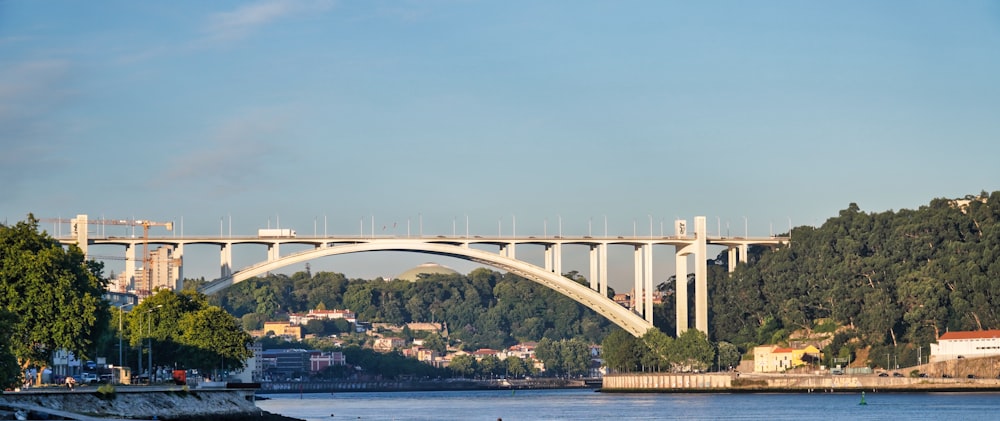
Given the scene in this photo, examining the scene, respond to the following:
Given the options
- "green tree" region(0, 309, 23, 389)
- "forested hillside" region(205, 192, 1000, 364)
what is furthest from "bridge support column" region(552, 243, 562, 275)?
"green tree" region(0, 309, 23, 389)

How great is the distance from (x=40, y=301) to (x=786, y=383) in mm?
65434

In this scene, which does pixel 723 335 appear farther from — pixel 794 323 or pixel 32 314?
pixel 32 314

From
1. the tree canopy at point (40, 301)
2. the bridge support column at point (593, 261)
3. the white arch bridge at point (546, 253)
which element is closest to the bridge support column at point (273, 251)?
the white arch bridge at point (546, 253)

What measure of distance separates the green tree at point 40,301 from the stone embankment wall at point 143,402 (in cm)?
534

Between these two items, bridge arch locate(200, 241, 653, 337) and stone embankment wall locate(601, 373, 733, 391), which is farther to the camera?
stone embankment wall locate(601, 373, 733, 391)

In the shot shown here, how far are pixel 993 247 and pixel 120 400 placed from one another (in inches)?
2888

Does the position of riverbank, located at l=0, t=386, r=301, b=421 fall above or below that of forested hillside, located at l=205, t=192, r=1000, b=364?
below

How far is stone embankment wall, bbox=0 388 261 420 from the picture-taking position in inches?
2199

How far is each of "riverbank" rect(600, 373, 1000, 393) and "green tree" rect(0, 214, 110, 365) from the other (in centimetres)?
6122

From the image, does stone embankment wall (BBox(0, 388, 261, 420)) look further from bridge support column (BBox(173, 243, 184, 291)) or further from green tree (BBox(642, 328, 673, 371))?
green tree (BBox(642, 328, 673, 371))

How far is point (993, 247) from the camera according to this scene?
117 meters

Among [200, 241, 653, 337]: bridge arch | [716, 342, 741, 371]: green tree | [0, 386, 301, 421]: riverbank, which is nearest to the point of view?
[0, 386, 301, 421]: riverbank

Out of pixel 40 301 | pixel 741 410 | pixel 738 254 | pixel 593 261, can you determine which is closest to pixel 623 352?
pixel 593 261

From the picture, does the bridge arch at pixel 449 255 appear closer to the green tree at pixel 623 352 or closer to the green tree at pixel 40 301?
the green tree at pixel 623 352
